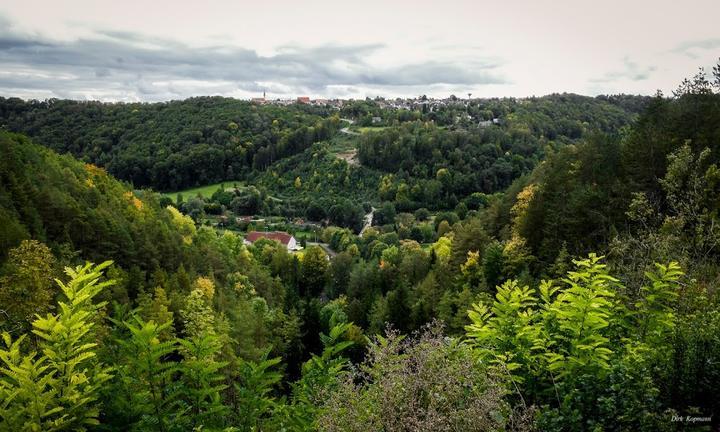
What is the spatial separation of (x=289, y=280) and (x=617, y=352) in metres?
54.0

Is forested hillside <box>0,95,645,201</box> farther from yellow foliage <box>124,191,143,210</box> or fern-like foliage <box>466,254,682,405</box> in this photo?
fern-like foliage <box>466,254,682,405</box>

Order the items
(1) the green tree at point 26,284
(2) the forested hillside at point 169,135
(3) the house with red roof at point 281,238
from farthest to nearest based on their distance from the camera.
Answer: (2) the forested hillside at point 169,135 → (3) the house with red roof at point 281,238 → (1) the green tree at point 26,284

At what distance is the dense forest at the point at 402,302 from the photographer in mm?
4902

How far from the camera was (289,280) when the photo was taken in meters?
58.5

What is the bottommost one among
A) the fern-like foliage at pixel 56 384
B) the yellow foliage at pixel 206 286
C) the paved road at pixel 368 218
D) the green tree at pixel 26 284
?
the paved road at pixel 368 218

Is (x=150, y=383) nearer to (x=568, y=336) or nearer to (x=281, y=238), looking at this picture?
(x=568, y=336)

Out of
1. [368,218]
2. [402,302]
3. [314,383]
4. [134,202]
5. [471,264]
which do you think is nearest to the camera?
[314,383]

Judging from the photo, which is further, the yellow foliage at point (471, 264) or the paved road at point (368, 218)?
the paved road at point (368, 218)

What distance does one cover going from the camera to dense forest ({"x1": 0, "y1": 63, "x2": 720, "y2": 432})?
4.90 m

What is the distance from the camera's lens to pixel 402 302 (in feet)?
117

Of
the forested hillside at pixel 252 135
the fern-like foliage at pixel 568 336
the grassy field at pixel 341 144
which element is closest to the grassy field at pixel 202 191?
the forested hillside at pixel 252 135

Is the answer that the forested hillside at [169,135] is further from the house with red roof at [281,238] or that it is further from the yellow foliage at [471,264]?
the yellow foliage at [471,264]

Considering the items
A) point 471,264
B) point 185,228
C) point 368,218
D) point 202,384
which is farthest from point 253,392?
point 368,218

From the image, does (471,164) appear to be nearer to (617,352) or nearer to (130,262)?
(130,262)
